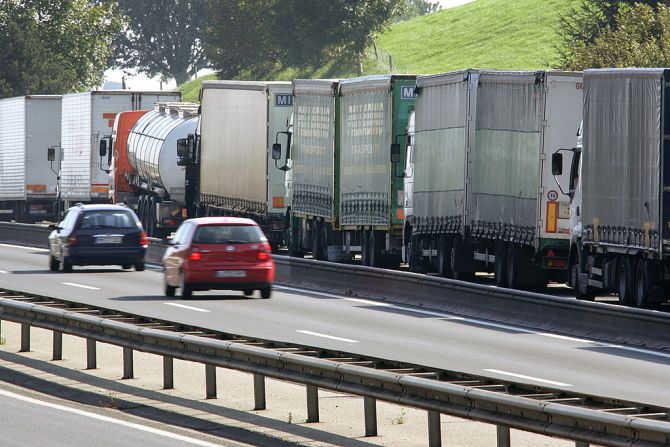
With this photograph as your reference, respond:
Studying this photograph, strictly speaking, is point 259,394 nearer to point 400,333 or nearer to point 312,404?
point 312,404

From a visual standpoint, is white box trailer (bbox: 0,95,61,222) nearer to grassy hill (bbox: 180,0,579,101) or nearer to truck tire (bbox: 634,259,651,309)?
truck tire (bbox: 634,259,651,309)

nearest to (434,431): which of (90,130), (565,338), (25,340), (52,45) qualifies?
(25,340)

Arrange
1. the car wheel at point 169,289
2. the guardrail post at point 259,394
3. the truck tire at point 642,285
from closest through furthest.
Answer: the guardrail post at point 259,394, the truck tire at point 642,285, the car wheel at point 169,289

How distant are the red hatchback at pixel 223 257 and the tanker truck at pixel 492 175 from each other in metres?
4.49

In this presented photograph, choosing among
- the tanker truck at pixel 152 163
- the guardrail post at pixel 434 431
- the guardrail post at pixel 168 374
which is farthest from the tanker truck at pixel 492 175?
the guardrail post at pixel 434 431

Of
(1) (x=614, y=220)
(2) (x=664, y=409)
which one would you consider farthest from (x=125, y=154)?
(2) (x=664, y=409)

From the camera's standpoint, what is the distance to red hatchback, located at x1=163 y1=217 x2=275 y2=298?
28531 millimetres

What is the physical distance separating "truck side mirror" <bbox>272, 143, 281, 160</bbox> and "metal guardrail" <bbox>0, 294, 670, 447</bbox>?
881 inches

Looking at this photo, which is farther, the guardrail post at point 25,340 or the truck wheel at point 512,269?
the truck wheel at point 512,269

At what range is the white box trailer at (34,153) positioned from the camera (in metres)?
62.2

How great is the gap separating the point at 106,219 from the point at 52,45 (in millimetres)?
73038

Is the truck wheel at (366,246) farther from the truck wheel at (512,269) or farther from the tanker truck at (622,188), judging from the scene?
the tanker truck at (622,188)

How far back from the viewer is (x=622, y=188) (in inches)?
1051

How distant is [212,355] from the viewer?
15.0m
